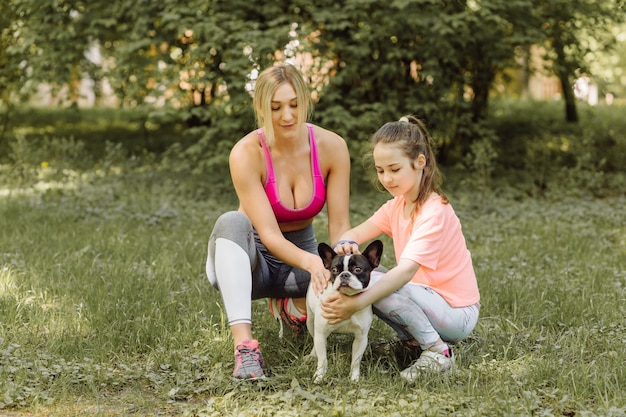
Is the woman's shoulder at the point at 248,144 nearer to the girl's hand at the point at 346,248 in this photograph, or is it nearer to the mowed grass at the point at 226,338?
the girl's hand at the point at 346,248

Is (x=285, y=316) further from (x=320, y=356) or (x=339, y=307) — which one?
(x=339, y=307)

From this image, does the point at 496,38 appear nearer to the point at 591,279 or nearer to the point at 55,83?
the point at 591,279

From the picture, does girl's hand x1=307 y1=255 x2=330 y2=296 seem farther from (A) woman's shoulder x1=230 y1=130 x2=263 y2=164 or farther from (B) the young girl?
(A) woman's shoulder x1=230 y1=130 x2=263 y2=164

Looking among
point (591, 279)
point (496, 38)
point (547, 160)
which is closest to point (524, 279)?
point (591, 279)

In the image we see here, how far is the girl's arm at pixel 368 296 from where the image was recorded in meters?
3.40

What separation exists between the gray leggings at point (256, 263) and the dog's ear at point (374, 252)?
0.60 metres

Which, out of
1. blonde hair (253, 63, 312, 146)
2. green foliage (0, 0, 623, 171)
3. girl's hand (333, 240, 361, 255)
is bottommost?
girl's hand (333, 240, 361, 255)

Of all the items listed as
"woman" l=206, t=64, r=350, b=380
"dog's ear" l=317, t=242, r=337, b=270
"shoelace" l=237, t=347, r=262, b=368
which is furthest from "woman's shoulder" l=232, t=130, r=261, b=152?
"shoelace" l=237, t=347, r=262, b=368

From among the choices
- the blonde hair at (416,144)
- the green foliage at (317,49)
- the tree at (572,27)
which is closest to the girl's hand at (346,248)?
the blonde hair at (416,144)

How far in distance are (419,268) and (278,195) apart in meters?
0.80

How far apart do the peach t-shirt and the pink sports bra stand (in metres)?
0.32

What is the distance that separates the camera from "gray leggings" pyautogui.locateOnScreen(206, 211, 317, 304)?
373 cm

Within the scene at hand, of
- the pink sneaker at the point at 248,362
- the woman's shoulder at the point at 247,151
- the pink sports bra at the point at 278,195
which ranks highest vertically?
the woman's shoulder at the point at 247,151

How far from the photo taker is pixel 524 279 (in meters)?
5.16
